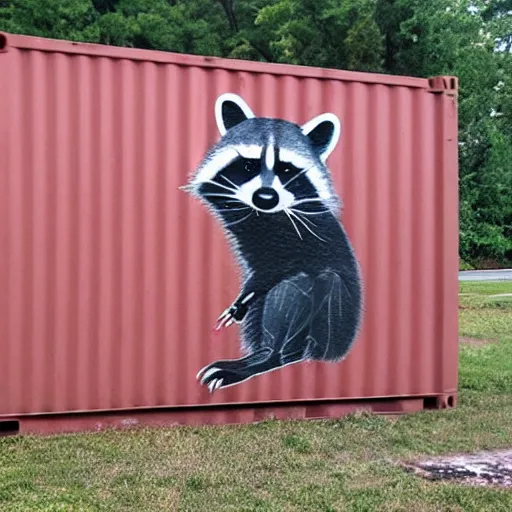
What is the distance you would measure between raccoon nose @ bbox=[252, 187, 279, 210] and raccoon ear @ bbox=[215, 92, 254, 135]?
55 centimetres

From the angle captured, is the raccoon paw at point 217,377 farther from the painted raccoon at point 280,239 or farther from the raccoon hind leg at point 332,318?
the raccoon hind leg at point 332,318

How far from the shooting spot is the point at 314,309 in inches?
215

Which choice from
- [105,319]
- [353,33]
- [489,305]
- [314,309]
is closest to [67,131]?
[105,319]

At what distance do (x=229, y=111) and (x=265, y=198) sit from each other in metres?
0.74

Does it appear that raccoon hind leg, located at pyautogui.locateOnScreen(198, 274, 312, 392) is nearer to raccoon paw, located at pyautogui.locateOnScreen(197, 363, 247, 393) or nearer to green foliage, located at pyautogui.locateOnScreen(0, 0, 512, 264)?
raccoon paw, located at pyautogui.locateOnScreen(197, 363, 247, 393)

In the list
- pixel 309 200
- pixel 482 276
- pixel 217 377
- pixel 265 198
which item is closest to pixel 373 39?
pixel 482 276

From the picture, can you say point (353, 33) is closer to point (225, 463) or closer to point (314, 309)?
point (314, 309)

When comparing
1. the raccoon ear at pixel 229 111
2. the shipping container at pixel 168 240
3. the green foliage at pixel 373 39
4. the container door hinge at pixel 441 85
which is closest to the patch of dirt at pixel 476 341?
the shipping container at pixel 168 240

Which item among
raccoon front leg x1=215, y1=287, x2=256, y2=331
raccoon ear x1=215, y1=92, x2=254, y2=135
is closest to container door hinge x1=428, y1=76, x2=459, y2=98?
raccoon ear x1=215, y1=92, x2=254, y2=135

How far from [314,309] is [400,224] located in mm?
1048

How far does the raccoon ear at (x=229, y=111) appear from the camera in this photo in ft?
17.2

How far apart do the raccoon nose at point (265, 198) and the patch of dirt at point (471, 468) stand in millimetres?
2201

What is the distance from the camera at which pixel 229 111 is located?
527cm

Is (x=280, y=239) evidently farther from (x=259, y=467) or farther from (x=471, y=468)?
(x=471, y=468)
